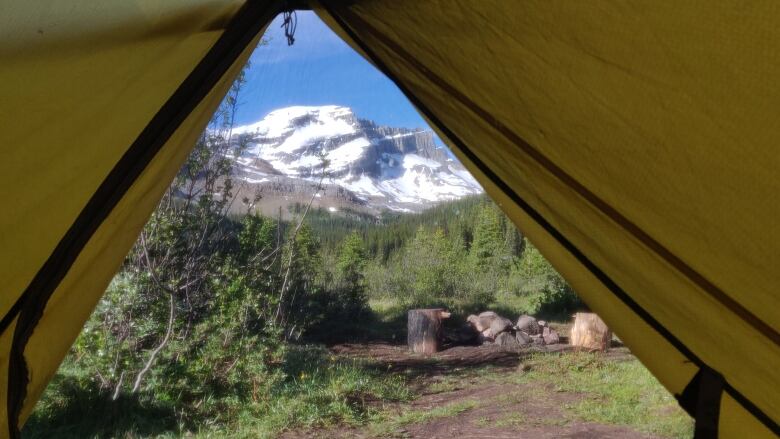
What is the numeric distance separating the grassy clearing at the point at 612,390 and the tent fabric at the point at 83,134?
4.66 metres

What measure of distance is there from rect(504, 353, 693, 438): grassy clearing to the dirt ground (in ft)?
0.56

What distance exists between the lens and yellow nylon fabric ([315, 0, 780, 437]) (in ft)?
2.37

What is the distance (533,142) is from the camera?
3.58 ft

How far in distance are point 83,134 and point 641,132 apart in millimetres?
979

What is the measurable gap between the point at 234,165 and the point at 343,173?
3.35 meters

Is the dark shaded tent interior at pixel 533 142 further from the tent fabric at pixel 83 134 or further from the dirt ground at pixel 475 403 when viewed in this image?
the dirt ground at pixel 475 403

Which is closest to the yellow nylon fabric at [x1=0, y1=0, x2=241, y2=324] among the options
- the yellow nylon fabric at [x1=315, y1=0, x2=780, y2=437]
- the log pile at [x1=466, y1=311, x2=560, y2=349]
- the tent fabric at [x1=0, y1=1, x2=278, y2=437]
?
the tent fabric at [x1=0, y1=1, x2=278, y2=437]

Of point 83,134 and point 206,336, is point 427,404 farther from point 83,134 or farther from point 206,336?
point 83,134

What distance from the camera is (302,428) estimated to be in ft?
16.8

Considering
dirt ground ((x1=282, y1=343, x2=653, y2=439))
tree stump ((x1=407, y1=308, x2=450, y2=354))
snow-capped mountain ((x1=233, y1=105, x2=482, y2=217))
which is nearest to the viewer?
dirt ground ((x1=282, y1=343, x2=653, y2=439))

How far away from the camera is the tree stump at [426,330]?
29.7 feet

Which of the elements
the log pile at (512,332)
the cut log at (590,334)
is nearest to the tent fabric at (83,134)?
the cut log at (590,334)

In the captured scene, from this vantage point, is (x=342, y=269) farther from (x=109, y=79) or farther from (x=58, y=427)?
(x=109, y=79)

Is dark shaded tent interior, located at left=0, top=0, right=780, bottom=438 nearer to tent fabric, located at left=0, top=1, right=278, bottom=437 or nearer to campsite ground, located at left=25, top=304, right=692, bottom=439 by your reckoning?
tent fabric, located at left=0, top=1, right=278, bottom=437
